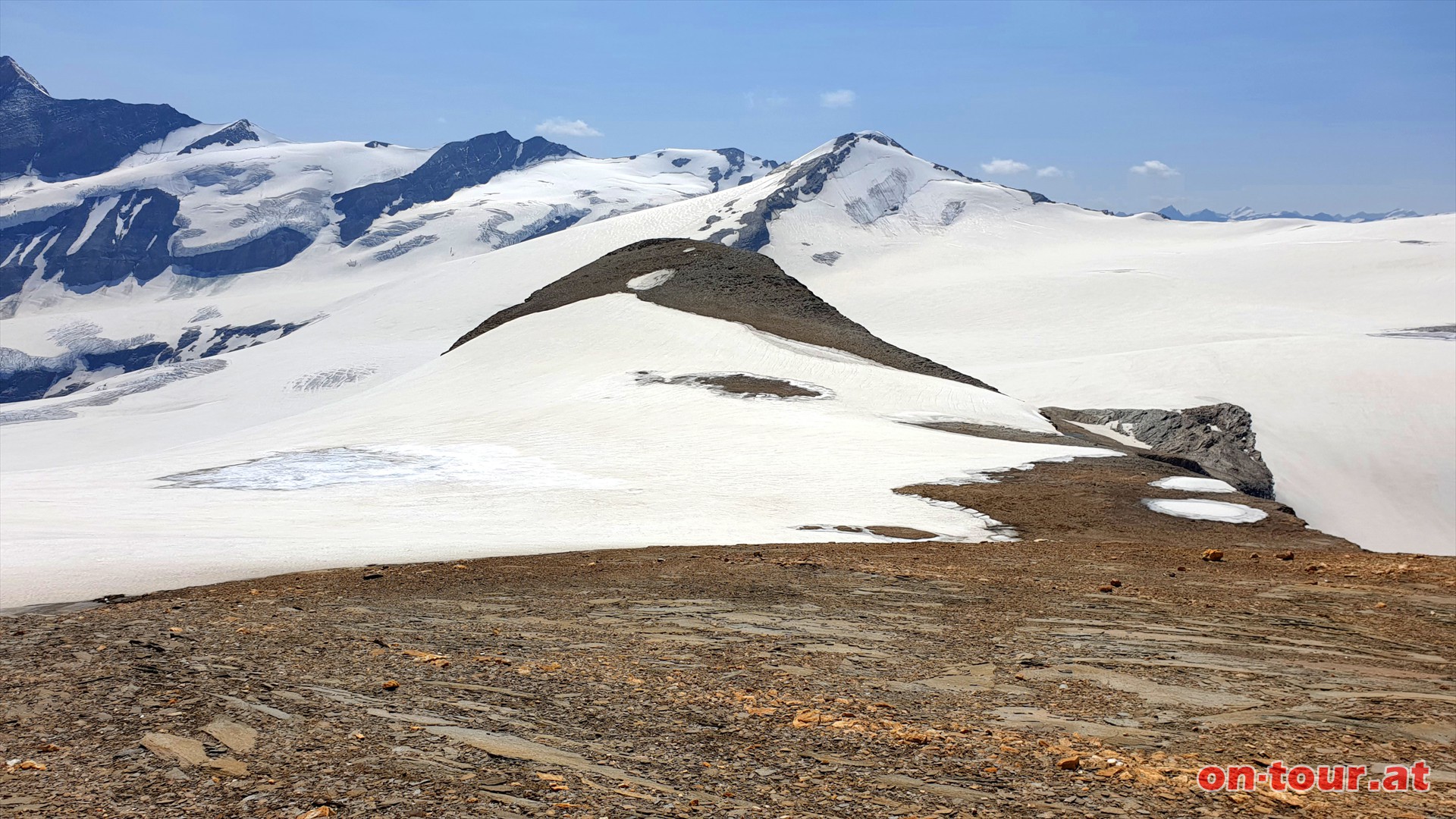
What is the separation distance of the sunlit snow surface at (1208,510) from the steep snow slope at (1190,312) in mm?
17724

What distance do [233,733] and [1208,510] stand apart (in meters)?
17.8

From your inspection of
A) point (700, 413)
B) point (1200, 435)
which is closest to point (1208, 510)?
point (700, 413)

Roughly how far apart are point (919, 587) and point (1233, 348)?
50.4 meters

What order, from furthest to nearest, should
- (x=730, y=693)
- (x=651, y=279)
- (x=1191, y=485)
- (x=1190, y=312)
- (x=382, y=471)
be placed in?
(x=1190, y=312) → (x=651, y=279) → (x=382, y=471) → (x=1191, y=485) → (x=730, y=693)

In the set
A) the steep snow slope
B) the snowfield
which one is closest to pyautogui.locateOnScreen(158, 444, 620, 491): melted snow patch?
the snowfield

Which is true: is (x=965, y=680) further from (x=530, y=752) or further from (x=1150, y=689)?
(x=530, y=752)

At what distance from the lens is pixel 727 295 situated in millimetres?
48562

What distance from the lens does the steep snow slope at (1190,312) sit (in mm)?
38562

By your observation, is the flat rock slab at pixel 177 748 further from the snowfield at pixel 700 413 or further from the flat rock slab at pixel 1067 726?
the snowfield at pixel 700 413

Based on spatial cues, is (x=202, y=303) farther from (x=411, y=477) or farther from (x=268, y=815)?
(x=268, y=815)

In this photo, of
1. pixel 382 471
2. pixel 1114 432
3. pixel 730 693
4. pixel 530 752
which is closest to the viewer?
pixel 530 752

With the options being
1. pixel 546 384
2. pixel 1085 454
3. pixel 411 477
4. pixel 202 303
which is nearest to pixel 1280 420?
pixel 1085 454

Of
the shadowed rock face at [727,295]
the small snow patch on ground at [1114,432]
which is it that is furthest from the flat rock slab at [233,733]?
the shadowed rock face at [727,295]

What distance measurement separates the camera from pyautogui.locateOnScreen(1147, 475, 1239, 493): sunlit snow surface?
66.9ft
